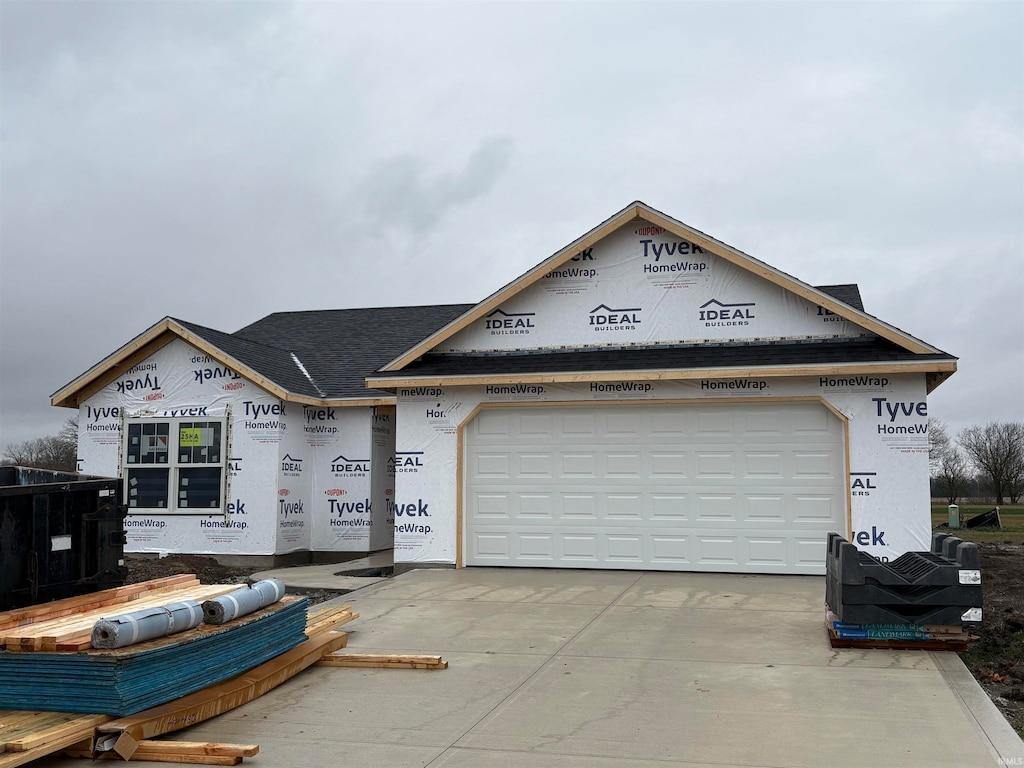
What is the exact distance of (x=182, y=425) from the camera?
53.9ft

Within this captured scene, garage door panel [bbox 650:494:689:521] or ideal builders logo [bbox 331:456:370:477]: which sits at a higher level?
ideal builders logo [bbox 331:456:370:477]

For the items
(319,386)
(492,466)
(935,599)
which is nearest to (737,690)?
(935,599)

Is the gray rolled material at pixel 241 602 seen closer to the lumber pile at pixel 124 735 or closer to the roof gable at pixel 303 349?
the lumber pile at pixel 124 735

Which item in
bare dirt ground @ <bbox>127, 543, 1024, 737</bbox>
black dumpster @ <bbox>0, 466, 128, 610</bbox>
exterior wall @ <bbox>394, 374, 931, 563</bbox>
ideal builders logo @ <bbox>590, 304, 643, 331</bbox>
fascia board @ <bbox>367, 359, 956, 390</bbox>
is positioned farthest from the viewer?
ideal builders logo @ <bbox>590, 304, 643, 331</bbox>

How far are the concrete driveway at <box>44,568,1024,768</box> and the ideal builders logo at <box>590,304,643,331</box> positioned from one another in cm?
478

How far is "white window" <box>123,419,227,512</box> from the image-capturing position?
16.2 meters

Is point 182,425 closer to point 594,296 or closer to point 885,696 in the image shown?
point 594,296

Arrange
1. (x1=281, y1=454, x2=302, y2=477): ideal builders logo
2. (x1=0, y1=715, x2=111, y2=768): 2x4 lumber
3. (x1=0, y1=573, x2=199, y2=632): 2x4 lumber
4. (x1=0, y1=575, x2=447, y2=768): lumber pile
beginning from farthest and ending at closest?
(x1=281, y1=454, x2=302, y2=477): ideal builders logo < (x1=0, y1=573, x2=199, y2=632): 2x4 lumber < (x1=0, y1=575, x2=447, y2=768): lumber pile < (x1=0, y1=715, x2=111, y2=768): 2x4 lumber

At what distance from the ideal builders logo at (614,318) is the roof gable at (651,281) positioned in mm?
22

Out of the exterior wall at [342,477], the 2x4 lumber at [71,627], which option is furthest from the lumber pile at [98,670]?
the exterior wall at [342,477]

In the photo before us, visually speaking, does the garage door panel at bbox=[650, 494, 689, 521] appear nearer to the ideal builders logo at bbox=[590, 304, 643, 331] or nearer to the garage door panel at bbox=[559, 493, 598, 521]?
the garage door panel at bbox=[559, 493, 598, 521]

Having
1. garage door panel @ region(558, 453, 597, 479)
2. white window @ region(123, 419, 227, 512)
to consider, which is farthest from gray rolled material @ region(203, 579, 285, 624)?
white window @ region(123, 419, 227, 512)

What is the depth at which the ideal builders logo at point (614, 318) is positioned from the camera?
13.7 m

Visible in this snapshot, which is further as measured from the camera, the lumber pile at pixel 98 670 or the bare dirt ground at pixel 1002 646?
the bare dirt ground at pixel 1002 646
